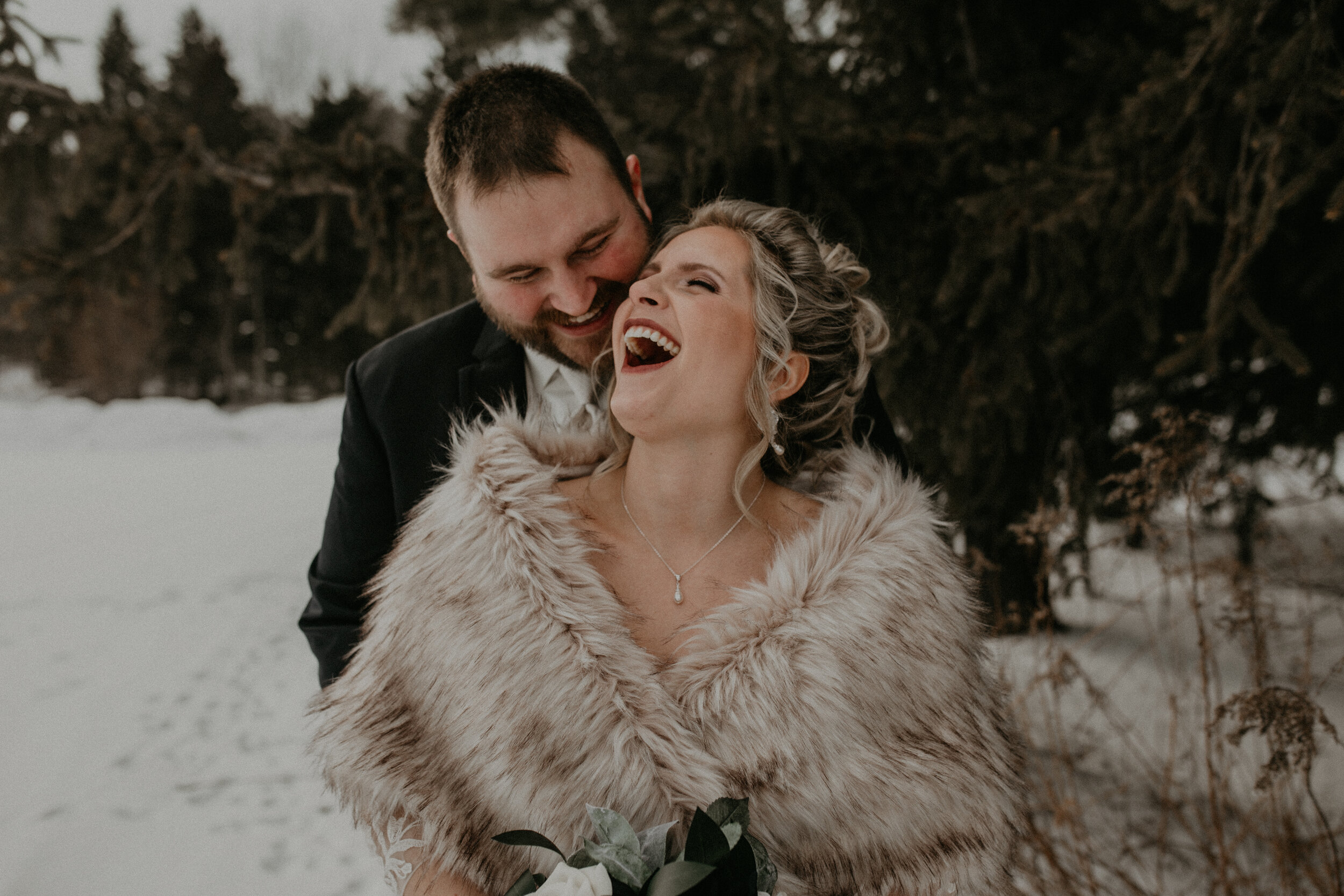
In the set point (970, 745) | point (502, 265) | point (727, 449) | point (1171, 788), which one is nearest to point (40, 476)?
point (502, 265)

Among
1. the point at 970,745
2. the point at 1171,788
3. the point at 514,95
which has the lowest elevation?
the point at 1171,788

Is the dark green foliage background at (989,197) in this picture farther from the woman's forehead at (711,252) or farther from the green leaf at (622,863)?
the green leaf at (622,863)

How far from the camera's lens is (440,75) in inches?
423

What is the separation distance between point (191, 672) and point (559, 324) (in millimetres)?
3928

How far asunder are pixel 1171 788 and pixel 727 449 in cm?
304

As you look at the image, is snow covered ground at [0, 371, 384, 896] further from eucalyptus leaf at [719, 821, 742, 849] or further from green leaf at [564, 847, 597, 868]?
eucalyptus leaf at [719, 821, 742, 849]

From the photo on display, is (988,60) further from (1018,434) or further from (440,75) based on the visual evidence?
(440,75)

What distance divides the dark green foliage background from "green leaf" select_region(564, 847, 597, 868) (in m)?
1.82

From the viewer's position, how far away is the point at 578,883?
105 cm

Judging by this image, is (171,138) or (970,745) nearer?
(970,745)

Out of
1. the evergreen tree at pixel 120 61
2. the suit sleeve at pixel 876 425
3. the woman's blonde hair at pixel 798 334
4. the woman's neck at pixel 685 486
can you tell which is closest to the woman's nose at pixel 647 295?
the woman's blonde hair at pixel 798 334

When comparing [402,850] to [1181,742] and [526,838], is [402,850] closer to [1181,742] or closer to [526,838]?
[526,838]

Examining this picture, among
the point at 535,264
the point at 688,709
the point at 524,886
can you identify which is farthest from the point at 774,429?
the point at 524,886

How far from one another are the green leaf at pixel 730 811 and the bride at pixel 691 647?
0.28 ft
